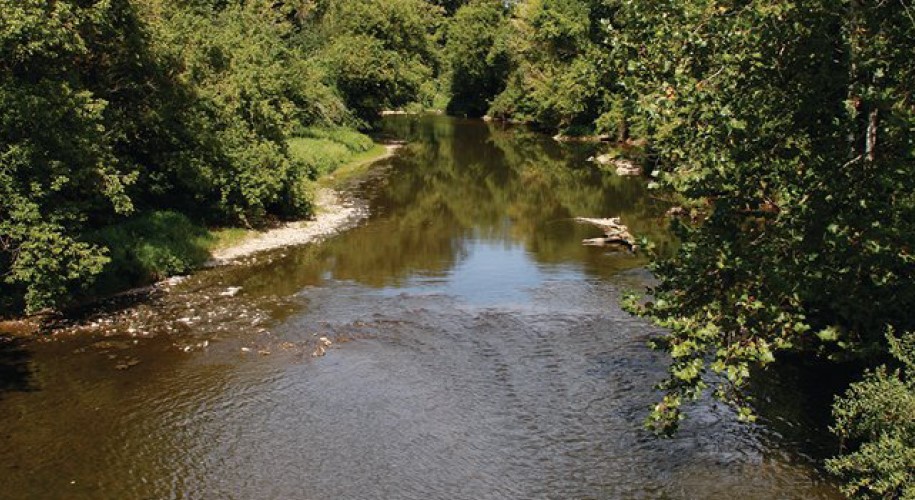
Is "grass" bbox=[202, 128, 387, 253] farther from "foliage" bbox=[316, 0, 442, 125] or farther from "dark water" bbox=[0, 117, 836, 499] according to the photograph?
"dark water" bbox=[0, 117, 836, 499]

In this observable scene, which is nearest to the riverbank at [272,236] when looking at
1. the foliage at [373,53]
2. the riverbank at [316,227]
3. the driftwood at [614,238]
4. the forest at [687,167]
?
the riverbank at [316,227]

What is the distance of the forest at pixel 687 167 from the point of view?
12352 millimetres

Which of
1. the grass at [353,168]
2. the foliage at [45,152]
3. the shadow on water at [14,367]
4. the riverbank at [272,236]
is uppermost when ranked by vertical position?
the foliage at [45,152]

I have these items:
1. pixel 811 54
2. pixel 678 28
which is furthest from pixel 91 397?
pixel 811 54

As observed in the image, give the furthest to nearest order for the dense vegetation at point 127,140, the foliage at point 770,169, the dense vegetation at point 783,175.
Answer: the dense vegetation at point 127,140, the foliage at point 770,169, the dense vegetation at point 783,175

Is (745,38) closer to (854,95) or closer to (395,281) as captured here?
(854,95)

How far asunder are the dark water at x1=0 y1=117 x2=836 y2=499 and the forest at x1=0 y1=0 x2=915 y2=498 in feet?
4.63

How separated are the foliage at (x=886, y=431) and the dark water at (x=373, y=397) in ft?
6.47

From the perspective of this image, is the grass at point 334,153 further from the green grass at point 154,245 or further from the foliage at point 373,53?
the green grass at point 154,245

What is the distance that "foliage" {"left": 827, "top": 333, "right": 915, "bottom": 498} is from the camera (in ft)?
38.3

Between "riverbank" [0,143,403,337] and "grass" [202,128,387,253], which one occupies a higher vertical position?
"grass" [202,128,387,253]

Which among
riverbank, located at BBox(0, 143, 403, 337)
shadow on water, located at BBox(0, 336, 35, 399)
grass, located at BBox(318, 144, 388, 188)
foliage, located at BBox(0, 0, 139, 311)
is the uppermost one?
foliage, located at BBox(0, 0, 139, 311)

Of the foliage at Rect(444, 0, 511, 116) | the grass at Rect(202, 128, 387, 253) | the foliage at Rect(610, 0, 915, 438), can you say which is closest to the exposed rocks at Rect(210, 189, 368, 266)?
the grass at Rect(202, 128, 387, 253)

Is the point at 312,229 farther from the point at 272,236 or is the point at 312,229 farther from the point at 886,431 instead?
the point at 886,431
